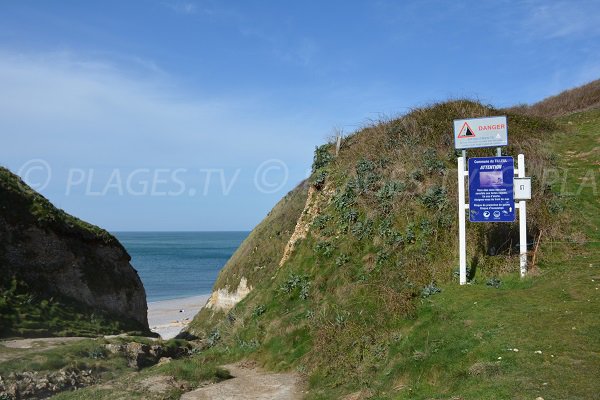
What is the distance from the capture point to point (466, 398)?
26.2 ft

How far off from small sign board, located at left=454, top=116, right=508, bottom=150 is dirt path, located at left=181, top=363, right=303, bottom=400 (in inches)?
302

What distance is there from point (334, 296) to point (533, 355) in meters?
7.24

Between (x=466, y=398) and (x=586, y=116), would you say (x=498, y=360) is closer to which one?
(x=466, y=398)

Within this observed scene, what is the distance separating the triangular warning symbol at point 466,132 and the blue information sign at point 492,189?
803mm

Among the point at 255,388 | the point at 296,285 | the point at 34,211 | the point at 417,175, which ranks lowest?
the point at 255,388

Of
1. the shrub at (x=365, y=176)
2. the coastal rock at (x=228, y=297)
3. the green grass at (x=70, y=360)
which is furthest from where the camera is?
the coastal rock at (x=228, y=297)

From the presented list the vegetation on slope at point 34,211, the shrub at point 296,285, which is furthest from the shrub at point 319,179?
the vegetation on slope at point 34,211

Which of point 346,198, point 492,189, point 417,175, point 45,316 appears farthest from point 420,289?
point 45,316

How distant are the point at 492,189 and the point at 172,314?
155ft

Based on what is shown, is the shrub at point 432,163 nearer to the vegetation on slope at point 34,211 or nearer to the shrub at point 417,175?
the shrub at point 417,175

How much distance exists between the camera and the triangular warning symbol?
46.8 ft

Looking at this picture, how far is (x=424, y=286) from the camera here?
13953mm

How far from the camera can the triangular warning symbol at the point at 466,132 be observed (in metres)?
14.2

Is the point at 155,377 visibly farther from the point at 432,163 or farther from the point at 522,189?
the point at 432,163
